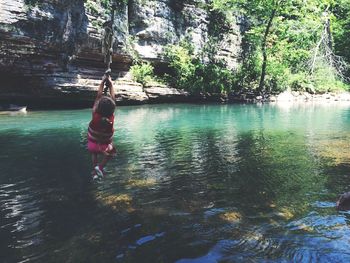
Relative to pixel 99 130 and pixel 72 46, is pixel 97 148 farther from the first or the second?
pixel 72 46

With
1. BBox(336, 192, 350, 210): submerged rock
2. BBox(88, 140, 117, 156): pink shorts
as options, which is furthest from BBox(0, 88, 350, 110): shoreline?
BBox(336, 192, 350, 210): submerged rock

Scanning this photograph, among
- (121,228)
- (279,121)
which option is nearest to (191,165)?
(121,228)

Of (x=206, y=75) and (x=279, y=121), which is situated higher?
(x=206, y=75)

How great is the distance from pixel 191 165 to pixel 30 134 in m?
9.61

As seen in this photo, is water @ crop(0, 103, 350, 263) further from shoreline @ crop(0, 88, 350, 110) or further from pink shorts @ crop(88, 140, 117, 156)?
shoreline @ crop(0, 88, 350, 110)

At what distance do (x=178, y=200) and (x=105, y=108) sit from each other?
8.93 feet

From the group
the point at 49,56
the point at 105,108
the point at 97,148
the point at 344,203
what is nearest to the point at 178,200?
the point at 97,148

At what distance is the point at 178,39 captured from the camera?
3928cm

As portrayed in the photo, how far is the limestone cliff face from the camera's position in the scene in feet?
87.5

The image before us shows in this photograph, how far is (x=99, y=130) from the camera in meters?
7.96

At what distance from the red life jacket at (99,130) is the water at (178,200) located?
4.76 feet

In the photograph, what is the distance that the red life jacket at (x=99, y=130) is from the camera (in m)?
7.82

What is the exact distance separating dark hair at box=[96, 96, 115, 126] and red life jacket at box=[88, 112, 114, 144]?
0.21ft

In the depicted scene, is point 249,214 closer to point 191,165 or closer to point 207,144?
point 191,165
